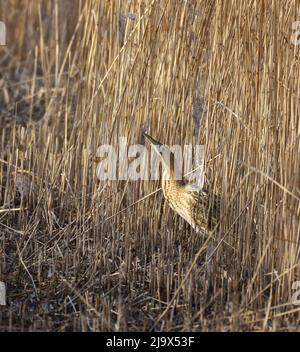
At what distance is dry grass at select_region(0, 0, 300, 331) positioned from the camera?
3.12 meters

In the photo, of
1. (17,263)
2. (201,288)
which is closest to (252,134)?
(201,288)

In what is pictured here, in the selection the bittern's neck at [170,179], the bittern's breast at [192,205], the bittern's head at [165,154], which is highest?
the bittern's head at [165,154]

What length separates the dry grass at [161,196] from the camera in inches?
123

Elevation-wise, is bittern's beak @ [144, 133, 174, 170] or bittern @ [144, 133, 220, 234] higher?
bittern's beak @ [144, 133, 174, 170]

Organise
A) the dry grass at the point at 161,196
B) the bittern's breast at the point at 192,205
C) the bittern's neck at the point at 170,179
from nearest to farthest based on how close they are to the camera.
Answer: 1. the dry grass at the point at 161,196
2. the bittern's breast at the point at 192,205
3. the bittern's neck at the point at 170,179

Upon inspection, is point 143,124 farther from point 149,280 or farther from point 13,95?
point 13,95

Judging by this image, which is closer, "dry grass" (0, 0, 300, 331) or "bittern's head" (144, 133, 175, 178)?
"dry grass" (0, 0, 300, 331)

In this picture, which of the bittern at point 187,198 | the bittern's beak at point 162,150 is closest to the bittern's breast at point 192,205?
the bittern at point 187,198

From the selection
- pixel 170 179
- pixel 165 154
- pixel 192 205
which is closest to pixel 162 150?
pixel 165 154

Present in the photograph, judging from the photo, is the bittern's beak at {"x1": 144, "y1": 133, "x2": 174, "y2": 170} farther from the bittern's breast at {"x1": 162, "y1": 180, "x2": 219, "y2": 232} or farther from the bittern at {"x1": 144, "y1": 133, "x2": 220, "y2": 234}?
the bittern's breast at {"x1": 162, "y1": 180, "x2": 219, "y2": 232}

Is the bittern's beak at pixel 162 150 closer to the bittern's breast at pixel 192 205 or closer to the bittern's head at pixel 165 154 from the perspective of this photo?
the bittern's head at pixel 165 154

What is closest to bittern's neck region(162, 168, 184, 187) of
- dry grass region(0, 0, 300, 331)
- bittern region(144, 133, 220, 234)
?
bittern region(144, 133, 220, 234)

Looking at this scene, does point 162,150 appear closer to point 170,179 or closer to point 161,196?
point 170,179

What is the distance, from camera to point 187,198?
11.7 feet
